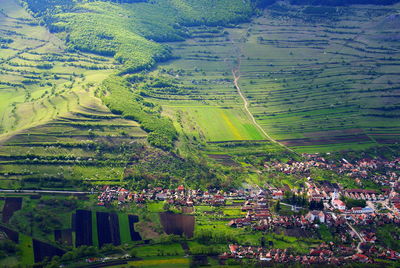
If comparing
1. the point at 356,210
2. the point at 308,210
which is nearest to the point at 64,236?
the point at 308,210

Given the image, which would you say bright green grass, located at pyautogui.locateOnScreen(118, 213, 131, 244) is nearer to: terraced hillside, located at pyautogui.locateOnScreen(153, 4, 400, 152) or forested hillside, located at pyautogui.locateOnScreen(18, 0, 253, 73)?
terraced hillside, located at pyautogui.locateOnScreen(153, 4, 400, 152)

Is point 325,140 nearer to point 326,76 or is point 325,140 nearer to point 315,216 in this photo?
point 326,76

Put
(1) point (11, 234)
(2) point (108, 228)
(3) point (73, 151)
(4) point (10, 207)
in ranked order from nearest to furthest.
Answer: (1) point (11, 234)
(2) point (108, 228)
(4) point (10, 207)
(3) point (73, 151)

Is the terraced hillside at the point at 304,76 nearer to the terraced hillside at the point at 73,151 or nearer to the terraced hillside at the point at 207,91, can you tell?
the terraced hillside at the point at 207,91

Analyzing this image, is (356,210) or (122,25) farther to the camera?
(122,25)

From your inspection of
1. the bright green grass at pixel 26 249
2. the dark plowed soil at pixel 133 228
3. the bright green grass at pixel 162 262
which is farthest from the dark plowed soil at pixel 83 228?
the bright green grass at pixel 162 262

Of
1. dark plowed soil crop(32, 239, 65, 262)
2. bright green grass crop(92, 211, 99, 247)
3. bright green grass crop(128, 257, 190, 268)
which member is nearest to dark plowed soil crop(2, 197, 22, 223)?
dark plowed soil crop(32, 239, 65, 262)
